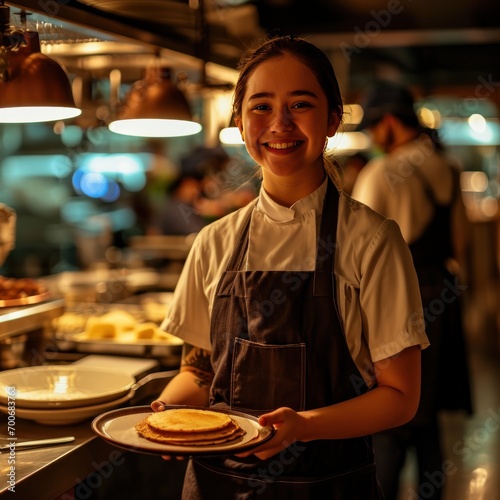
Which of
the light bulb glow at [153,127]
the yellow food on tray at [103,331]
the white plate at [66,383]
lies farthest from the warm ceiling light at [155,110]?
the white plate at [66,383]

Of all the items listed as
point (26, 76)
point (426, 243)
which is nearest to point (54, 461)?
point (26, 76)

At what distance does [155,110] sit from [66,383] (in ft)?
3.44

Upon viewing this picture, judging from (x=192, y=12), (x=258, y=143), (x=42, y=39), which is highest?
(x=192, y=12)

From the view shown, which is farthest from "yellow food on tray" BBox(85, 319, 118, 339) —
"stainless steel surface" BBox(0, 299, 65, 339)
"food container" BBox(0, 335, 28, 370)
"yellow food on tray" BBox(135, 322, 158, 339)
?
"food container" BBox(0, 335, 28, 370)

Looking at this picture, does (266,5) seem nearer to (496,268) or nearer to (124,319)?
(124,319)

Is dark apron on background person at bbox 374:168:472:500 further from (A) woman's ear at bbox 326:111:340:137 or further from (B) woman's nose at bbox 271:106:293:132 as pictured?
(B) woman's nose at bbox 271:106:293:132

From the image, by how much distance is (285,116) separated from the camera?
1837 mm

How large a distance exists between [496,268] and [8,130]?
27.8ft

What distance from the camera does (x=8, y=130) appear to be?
12805mm

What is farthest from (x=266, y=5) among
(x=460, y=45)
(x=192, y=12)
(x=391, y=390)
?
(x=460, y=45)

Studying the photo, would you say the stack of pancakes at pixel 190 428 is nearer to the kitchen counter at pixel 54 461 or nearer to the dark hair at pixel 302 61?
the kitchen counter at pixel 54 461

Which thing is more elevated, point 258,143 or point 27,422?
point 258,143

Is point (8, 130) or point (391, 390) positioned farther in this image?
point (8, 130)

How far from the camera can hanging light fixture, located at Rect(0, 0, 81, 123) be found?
2053 millimetres
